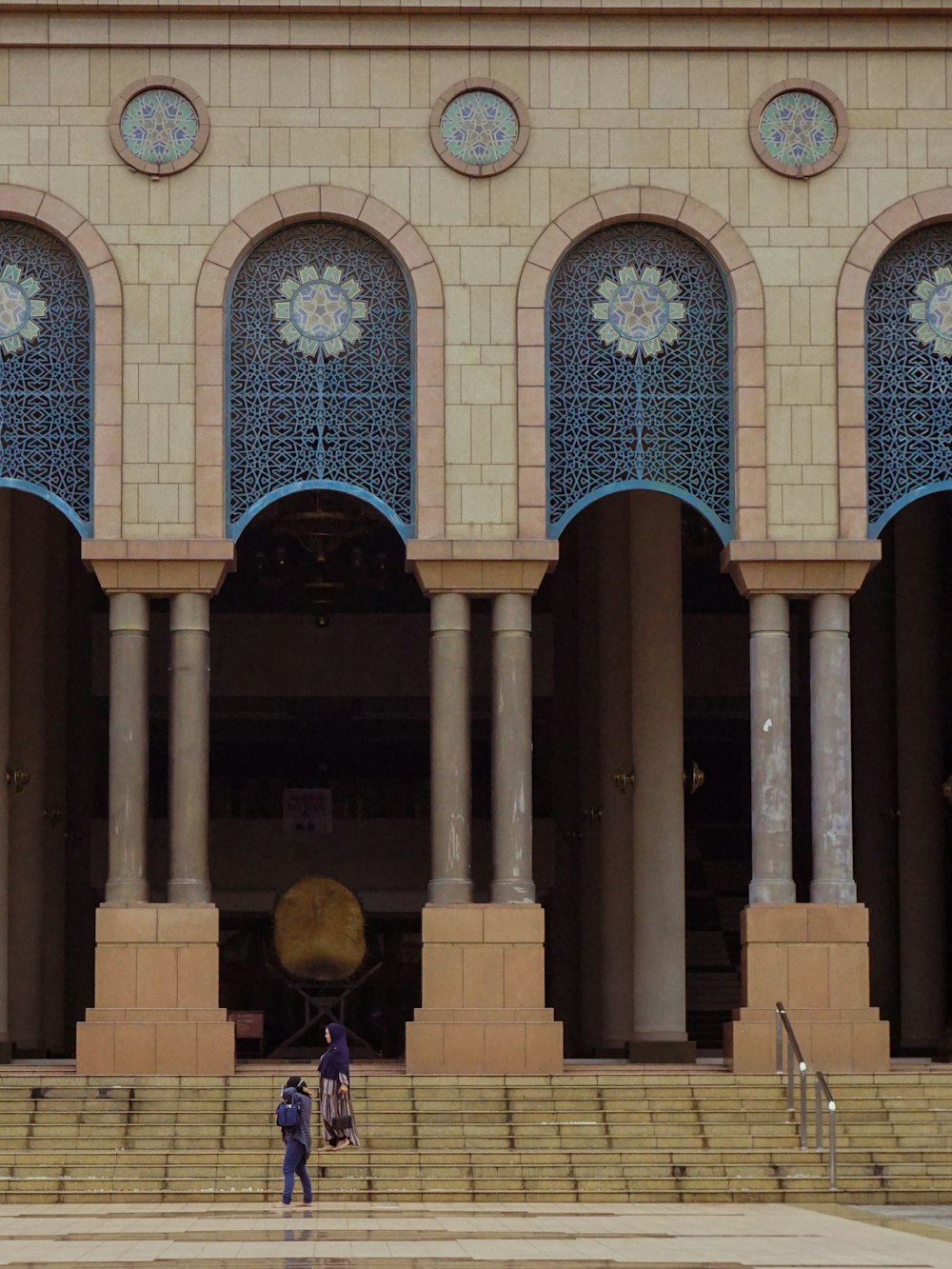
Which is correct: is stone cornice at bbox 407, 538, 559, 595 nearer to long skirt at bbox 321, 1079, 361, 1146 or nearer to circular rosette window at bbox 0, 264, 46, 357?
circular rosette window at bbox 0, 264, 46, 357

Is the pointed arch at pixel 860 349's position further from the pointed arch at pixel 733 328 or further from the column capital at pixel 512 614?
the column capital at pixel 512 614

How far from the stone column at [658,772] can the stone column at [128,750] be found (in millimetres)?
6472

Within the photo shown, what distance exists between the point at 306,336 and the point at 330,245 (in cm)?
94

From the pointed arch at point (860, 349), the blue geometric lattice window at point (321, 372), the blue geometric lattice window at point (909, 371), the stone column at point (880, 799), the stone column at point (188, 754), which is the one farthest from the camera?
the stone column at point (880, 799)

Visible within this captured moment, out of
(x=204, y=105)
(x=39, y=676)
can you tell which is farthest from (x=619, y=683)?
(x=204, y=105)

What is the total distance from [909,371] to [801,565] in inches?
89.3

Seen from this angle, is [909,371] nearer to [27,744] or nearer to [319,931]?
[319,931]

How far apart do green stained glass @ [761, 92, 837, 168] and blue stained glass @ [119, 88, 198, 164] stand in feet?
18.3

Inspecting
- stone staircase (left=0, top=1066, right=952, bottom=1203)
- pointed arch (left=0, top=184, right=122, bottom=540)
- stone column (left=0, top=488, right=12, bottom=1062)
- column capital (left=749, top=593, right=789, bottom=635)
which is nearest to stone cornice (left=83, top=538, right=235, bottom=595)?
pointed arch (left=0, top=184, right=122, bottom=540)

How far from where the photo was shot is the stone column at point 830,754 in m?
24.4

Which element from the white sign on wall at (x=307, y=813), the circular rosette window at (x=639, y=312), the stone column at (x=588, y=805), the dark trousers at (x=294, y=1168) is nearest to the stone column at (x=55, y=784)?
the white sign on wall at (x=307, y=813)

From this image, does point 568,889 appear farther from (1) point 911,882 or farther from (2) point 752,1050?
(2) point 752,1050

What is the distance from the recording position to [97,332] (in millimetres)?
24578

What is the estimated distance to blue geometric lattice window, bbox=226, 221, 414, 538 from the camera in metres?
24.8
